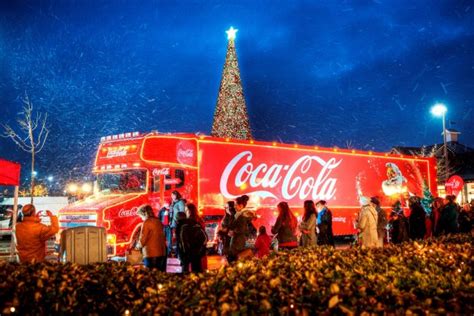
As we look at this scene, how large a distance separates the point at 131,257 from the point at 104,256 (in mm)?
991

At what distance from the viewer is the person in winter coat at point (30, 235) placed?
22.3 ft

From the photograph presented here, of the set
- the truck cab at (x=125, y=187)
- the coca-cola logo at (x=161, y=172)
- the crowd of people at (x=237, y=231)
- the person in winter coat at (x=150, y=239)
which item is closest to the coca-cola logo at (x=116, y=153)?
the truck cab at (x=125, y=187)

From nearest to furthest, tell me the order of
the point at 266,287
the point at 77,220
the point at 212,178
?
the point at 266,287 → the point at 77,220 → the point at 212,178

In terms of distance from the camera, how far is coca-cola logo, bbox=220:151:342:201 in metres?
14.7

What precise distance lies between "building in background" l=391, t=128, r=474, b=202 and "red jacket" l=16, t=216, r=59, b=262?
1275 inches

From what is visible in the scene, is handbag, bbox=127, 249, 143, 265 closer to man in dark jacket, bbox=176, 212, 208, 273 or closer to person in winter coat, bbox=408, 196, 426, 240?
man in dark jacket, bbox=176, 212, 208, 273

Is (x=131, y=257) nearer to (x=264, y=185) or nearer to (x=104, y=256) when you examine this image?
(x=104, y=256)

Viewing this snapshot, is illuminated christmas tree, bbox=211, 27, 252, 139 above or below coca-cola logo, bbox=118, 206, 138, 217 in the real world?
above

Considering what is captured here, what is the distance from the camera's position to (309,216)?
381 inches

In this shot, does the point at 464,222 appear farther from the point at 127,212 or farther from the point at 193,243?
the point at 127,212

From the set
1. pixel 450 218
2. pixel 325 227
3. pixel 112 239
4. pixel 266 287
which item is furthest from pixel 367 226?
pixel 112 239

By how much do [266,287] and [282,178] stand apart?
41.0 feet

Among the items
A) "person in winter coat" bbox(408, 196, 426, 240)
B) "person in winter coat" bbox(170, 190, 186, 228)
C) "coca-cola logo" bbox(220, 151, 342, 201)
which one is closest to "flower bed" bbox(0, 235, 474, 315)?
"person in winter coat" bbox(408, 196, 426, 240)

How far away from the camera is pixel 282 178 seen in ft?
52.5
